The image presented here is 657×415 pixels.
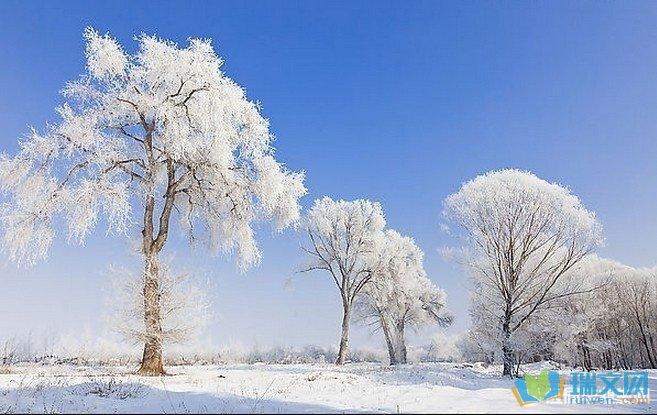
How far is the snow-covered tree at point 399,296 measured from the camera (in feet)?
119

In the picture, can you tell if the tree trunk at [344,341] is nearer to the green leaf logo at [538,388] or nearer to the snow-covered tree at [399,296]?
the snow-covered tree at [399,296]

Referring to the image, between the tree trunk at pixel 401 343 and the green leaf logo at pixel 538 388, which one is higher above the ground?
the tree trunk at pixel 401 343

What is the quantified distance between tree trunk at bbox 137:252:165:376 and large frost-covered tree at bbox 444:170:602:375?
15.9 meters

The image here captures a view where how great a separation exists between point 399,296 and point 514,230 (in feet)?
49.3

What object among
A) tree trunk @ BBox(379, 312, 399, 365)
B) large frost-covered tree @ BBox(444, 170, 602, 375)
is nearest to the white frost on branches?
large frost-covered tree @ BBox(444, 170, 602, 375)

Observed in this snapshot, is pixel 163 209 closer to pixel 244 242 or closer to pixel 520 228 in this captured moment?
pixel 244 242

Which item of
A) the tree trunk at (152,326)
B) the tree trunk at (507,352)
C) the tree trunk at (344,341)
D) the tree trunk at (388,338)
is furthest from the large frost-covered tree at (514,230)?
the tree trunk at (152,326)

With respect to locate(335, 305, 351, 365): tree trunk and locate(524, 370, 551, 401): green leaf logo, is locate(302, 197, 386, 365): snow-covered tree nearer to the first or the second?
locate(335, 305, 351, 365): tree trunk

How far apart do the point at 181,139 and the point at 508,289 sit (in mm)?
17537

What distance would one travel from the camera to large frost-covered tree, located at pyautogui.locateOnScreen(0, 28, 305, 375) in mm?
16953

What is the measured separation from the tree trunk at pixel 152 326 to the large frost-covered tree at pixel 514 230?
52.1 feet
